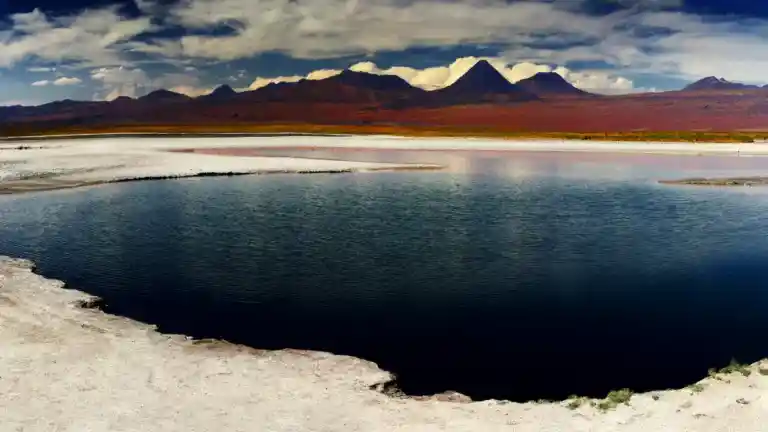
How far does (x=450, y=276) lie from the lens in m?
19.7

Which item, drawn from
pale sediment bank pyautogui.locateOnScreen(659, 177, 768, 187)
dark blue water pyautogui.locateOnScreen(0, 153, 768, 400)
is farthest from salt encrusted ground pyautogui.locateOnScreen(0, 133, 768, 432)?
pale sediment bank pyautogui.locateOnScreen(659, 177, 768, 187)

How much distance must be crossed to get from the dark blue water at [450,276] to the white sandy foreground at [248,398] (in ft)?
3.25

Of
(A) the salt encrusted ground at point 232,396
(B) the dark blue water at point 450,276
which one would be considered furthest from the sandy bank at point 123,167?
(A) the salt encrusted ground at point 232,396

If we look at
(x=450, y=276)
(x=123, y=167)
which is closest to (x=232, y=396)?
(x=450, y=276)

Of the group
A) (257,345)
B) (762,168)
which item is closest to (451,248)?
(257,345)

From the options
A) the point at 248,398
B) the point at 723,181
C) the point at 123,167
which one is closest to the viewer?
the point at 248,398

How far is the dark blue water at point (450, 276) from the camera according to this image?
542 inches

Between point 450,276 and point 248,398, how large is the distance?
954cm

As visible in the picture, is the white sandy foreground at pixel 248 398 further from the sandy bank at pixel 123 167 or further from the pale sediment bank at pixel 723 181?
the pale sediment bank at pixel 723 181

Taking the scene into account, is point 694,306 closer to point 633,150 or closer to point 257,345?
point 257,345

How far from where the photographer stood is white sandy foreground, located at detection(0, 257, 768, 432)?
10.2 metres

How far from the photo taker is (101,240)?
2534 cm

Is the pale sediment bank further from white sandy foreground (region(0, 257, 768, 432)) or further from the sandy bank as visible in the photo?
white sandy foreground (region(0, 257, 768, 432))

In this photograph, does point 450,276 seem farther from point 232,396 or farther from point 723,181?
point 723,181
